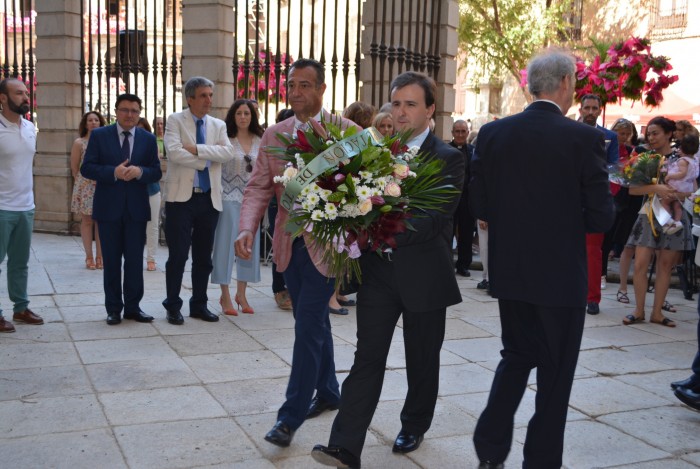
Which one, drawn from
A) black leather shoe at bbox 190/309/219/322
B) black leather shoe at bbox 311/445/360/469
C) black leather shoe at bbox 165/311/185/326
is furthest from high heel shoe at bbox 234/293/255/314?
black leather shoe at bbox 311/445/360/469

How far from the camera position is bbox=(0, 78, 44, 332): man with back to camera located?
741cm

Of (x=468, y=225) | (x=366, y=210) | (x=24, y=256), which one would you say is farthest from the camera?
(x=468, y=225)

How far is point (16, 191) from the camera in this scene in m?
7.48

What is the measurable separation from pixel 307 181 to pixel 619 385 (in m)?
3.39

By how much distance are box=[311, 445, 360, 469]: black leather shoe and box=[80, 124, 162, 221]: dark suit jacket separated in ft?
13.5

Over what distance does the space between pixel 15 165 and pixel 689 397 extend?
5689 mm

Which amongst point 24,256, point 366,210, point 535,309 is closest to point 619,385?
point 535,309

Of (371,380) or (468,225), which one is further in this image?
(468,225)

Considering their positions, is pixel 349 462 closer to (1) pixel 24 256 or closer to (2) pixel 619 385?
(2) pixel 619 385

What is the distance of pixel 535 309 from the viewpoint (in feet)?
14.0

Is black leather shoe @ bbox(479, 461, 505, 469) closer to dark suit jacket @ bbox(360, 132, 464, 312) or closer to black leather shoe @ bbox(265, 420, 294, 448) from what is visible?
dark suit jacket @ bbox(360, 132, 464, 312)

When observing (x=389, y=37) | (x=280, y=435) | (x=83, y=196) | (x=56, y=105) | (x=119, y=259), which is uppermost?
(x=389, y=37)

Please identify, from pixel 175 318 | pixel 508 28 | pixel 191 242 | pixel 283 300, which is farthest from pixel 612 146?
pixel 508 28

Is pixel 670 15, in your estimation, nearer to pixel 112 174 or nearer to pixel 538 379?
pixel 112 174
